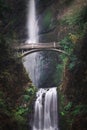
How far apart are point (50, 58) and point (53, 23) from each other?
5.52 m

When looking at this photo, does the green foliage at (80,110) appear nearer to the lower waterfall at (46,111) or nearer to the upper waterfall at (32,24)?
the lower waterfall at (46,111)

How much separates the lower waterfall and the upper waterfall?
13446mm

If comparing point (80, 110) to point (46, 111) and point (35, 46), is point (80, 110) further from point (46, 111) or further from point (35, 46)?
point (35, 46)

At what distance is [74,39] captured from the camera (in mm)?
32844

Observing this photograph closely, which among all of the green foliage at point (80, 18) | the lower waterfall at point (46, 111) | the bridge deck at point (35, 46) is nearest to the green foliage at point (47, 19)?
the green foliage at point (80, 18)

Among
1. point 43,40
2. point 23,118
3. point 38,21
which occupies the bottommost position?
point 23,118

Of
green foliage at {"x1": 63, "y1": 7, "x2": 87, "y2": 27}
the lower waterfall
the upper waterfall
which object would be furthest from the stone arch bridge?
the upper waterfall

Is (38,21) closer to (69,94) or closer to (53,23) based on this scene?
(53,23)

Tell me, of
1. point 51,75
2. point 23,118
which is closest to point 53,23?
point 51,75

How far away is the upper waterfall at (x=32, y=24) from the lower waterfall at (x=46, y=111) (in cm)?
1345

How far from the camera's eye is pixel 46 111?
30750 mm

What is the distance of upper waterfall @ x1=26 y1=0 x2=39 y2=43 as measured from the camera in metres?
44.8

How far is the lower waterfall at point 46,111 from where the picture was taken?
29.9 meters

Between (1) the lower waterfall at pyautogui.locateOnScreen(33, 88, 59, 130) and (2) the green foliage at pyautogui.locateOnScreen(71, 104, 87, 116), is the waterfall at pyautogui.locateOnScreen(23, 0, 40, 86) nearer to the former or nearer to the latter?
(1) the lower waterfall at pyautogui.locateOnScreen(33, 88, 59, 130)
